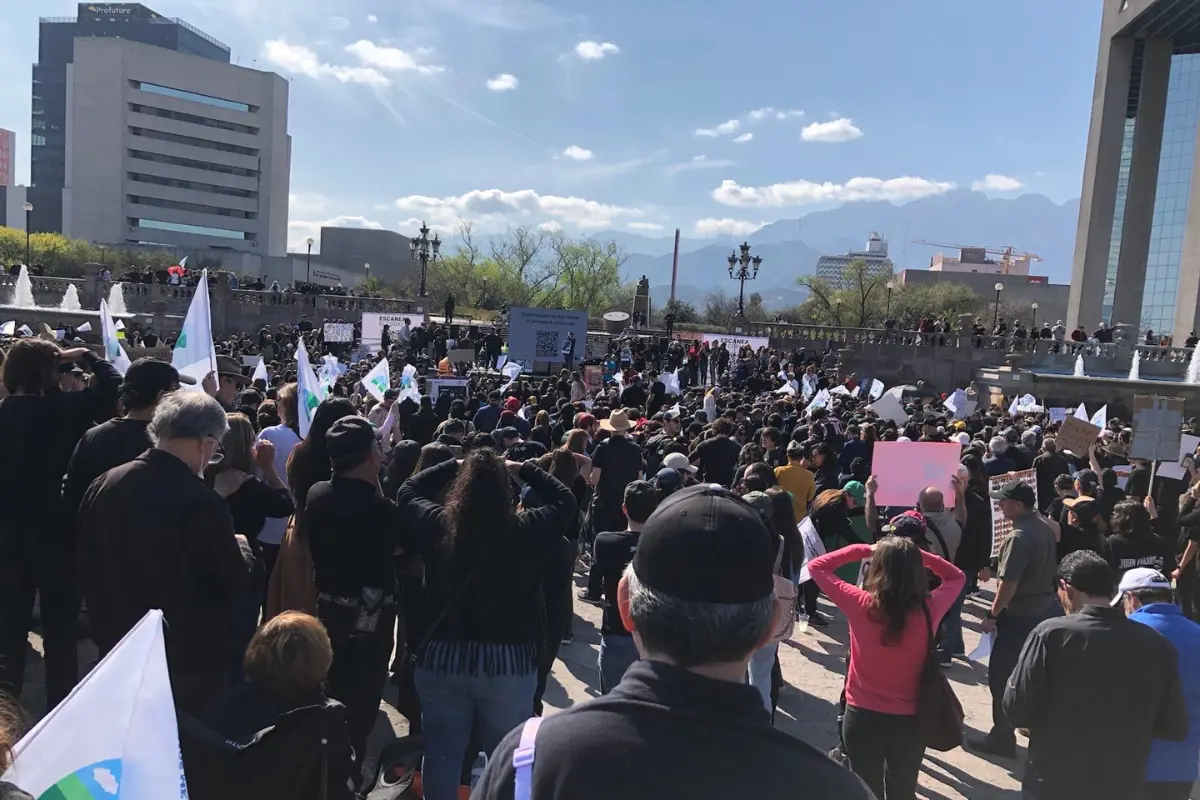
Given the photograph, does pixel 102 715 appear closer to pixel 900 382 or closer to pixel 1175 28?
pixel 900 382

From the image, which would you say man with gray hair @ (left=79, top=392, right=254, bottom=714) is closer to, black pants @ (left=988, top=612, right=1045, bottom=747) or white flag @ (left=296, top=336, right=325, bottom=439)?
white flag @ (left=296, top=336, right=325, bottom=439)

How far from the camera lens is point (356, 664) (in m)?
4.07

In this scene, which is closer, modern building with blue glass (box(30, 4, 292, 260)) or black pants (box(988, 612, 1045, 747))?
black pants (box(988, 612, 1045, 747))

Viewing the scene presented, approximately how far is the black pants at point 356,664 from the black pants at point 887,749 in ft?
7.44

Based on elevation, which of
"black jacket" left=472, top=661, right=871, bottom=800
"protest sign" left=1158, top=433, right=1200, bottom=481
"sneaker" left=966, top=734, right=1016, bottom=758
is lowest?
"sneaker" left=966, top=734, right=1016, bottom=758

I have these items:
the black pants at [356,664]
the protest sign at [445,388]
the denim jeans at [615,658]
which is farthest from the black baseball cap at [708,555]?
the protest sign at [445,388]

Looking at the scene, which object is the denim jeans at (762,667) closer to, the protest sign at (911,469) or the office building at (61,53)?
the protest sign at (911,469)

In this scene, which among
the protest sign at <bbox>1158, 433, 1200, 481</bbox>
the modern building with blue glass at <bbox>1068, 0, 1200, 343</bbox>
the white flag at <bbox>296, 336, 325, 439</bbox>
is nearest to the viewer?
the white flag at <bbox>296, 336, 325, 439</bbox>

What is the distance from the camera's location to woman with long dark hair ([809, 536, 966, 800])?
12.6ft

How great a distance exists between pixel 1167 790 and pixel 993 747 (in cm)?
170

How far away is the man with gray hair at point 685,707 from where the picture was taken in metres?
1.46

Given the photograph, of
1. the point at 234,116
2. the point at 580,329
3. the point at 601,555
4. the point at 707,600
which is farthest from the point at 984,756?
the point at 234,116

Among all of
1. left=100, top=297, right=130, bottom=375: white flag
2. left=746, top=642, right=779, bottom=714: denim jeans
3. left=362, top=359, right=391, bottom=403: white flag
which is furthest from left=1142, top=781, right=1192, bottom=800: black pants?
left=100, top=297, right=130, bottom=375: white flag

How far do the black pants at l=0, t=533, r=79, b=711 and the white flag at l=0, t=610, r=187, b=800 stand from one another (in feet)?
10.1
